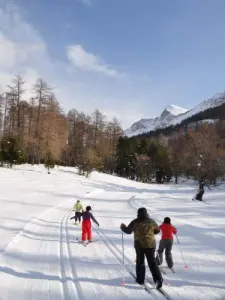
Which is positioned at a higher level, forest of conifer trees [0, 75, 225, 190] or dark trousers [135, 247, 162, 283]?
forest of conifer trees [0, 75, 225, 190]

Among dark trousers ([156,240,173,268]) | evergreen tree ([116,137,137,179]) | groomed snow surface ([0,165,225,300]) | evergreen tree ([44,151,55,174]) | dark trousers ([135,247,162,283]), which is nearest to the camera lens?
groomed snow surface ([0,165,225,300])

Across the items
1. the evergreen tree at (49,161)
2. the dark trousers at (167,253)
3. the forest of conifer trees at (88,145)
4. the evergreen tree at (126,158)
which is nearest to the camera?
the dark trousers at (167,253)

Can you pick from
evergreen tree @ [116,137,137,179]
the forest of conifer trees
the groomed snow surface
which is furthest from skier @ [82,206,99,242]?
evergreen tree @ [116,137,137,179]

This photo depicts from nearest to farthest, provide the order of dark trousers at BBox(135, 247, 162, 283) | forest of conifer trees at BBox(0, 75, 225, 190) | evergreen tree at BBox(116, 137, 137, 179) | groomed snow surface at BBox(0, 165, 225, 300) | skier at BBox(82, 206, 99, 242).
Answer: groomed snow surface at BBox(0, 165, 225, 300) → dark trousers at BBox(135, 247, 162, 283) → skier at BBox(82, 206, 99, 242) → forest of conifer trees at BBox(0, 75, 225, 190) → evergreen tree at BBox(116, 137, 137, 179)

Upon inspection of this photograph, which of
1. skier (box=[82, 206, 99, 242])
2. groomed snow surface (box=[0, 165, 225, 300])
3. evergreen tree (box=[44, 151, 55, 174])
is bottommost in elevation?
groomed snow surface (box=[0, 165, 225, 300])

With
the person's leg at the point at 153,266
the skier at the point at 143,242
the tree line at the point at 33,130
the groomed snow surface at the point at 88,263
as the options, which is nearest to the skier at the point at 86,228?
the groomed snow surface at the point at 88,263

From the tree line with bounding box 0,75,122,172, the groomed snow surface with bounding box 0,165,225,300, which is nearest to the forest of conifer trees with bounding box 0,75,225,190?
the tree line with bounding box 0,75,122,172

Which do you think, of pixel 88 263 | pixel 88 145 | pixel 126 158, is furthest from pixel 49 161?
pixel 88 263

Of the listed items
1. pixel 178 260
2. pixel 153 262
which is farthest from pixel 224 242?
pixel 153 262

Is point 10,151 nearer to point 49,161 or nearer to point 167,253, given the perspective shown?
point 49,161

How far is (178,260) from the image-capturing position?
10.2 metres

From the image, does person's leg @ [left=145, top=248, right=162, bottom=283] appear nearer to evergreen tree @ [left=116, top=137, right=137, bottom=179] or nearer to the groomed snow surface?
the groomed snow surface

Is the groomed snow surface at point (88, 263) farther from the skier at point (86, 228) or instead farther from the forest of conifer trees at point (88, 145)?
the forest of conifer trees at point (88, 145)

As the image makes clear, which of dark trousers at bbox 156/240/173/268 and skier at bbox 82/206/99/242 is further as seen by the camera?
skier at bbox 82/206/99/242
